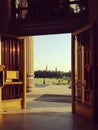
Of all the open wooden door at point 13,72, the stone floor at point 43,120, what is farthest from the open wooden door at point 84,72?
the open wooden door at point 13,72

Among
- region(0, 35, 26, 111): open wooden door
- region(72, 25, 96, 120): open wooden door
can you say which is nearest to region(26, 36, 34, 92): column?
region(0, 35, 26, 111): open wooden door

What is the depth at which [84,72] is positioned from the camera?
391 inches

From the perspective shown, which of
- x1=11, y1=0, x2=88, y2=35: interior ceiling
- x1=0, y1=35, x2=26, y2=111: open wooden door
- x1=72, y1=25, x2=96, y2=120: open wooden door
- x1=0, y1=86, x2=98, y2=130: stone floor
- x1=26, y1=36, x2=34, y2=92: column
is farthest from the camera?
x1=26, y1=36, x2=34, y2=92: column

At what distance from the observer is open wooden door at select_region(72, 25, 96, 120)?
9125mm

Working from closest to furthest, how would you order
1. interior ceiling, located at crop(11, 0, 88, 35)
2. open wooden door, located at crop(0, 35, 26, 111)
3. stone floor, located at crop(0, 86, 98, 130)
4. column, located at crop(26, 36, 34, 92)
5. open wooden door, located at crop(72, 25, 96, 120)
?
stone floor, located at crop(0, 86, 98, 130) → open wooden door, located at crop(72, 25, 96, 120) → interior ceiling, located at crop(11, 0, 88, 35) → open wooden door, located at crop(0, 35, 26, 111) → column, located at crop(26, 36, 34, 92)

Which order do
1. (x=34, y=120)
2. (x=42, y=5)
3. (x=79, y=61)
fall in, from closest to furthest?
(x=34, y=120), (x=79, y=61), (x=42, y=5)

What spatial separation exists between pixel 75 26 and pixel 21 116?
3249 millimetres

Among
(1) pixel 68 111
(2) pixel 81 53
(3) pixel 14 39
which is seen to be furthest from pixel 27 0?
(1) pixel 68 111

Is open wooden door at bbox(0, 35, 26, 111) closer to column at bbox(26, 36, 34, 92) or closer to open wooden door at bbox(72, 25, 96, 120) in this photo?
open wooden door at bbox(72, 25, 96, 120)

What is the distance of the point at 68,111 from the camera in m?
11.0

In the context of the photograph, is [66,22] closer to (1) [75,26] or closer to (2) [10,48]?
(1) [75,26]


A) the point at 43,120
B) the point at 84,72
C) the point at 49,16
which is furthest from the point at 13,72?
the point at 43,120

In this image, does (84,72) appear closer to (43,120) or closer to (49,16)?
(43,120)

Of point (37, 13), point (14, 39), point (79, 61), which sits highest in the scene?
point (37, 13)
